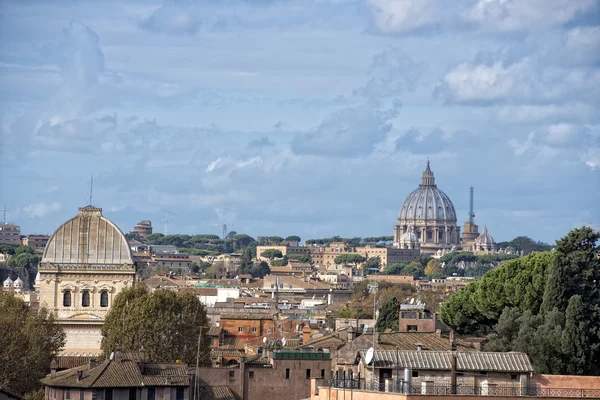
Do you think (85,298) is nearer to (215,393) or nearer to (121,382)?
(215,393)

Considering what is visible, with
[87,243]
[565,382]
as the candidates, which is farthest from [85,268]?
[565,382]

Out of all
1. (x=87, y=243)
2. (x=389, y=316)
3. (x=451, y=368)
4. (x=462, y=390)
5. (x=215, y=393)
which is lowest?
(x=215, y=393)

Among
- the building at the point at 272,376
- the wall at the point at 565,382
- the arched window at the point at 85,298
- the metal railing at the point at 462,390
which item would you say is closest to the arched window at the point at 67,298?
the arched window at the point at 85,298

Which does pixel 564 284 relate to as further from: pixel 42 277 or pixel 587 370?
pixel 42 277

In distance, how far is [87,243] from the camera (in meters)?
102

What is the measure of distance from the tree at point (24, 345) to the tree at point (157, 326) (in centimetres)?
259

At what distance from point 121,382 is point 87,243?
39749mm

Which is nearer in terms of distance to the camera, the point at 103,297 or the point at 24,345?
the point at 24,345

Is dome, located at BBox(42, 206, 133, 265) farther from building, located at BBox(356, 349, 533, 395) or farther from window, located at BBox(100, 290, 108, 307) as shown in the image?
building, located at BBox(356, 349, 533, 395)

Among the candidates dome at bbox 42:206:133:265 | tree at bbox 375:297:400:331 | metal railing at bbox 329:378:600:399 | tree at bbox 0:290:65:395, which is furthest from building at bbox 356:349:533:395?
dome at bbox 42:206:133:265

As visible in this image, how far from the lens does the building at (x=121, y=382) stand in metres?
62.4

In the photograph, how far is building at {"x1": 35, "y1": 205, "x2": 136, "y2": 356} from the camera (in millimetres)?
101000

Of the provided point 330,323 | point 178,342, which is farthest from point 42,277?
point 330,323

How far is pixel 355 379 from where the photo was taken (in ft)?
168
